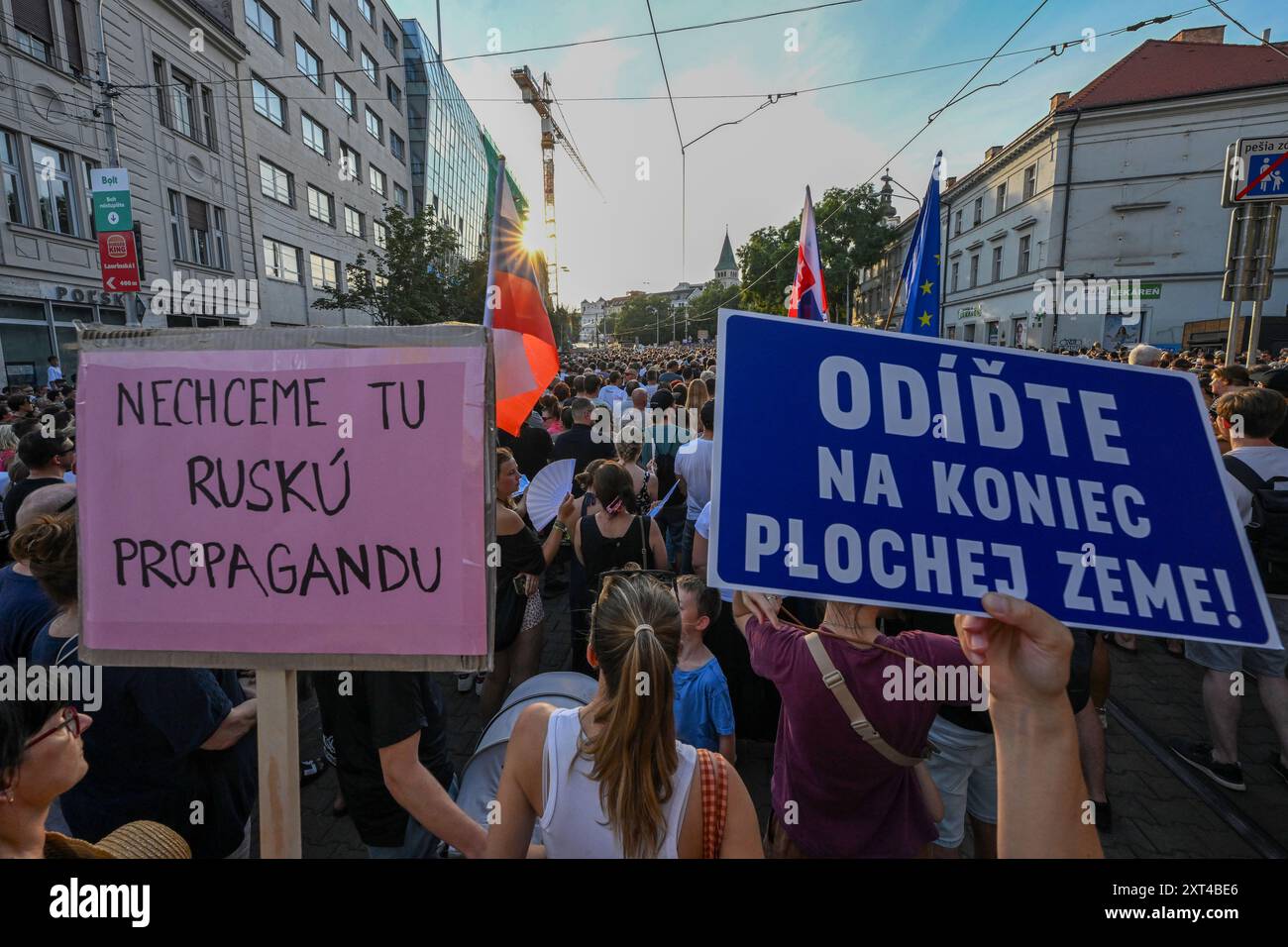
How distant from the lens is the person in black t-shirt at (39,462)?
4.14 meters

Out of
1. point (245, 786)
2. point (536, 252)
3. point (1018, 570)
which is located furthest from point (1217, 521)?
point (536, 252)

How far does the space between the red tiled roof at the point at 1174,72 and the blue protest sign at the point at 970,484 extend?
122ft

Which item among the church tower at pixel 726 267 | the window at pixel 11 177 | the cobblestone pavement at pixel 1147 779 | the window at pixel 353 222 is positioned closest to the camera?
the cobblestone pavement at pixel 1147 779

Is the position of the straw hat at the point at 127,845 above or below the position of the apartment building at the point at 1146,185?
below

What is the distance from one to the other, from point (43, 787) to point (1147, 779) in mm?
5033

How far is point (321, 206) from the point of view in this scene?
1123 inches

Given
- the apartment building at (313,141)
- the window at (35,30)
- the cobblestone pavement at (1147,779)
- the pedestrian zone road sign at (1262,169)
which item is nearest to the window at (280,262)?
the apartment building at (313,141)

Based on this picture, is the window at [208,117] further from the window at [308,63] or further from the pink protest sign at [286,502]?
the pink protest sign at [286,502]

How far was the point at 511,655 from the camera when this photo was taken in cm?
393

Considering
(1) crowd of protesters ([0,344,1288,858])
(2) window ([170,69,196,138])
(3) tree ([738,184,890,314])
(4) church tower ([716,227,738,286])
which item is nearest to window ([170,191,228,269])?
(2) window ([170,69,196,138])

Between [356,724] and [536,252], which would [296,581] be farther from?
[536,252]

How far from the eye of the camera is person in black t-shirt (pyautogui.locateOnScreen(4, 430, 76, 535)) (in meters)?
4.14
